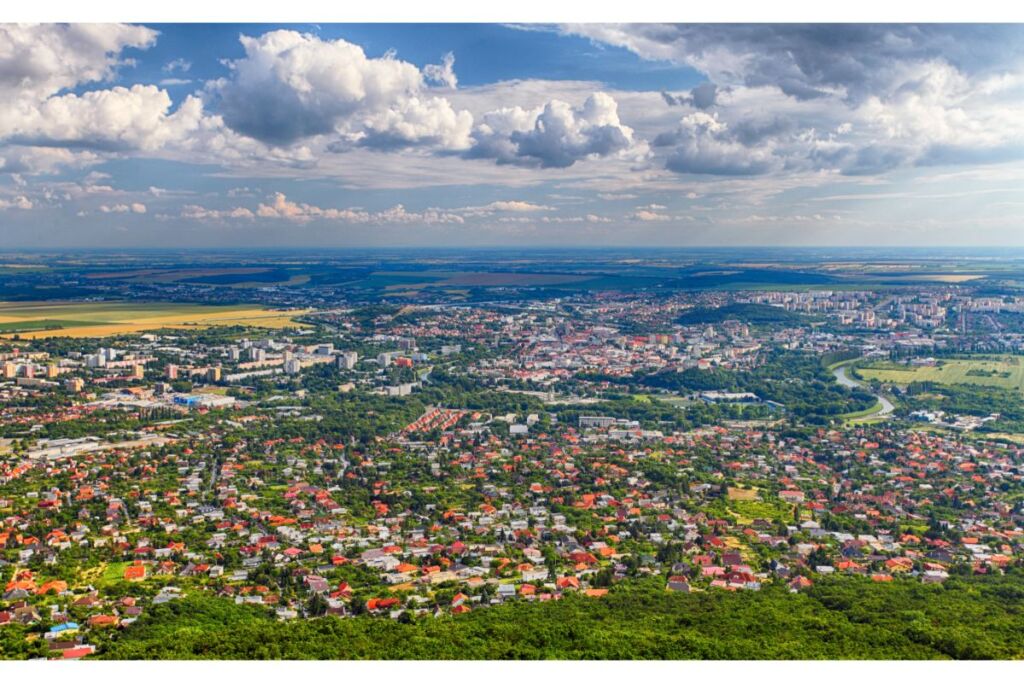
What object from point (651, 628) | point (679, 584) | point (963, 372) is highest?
point (963, 372)

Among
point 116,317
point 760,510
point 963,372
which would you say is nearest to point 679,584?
point 760,510

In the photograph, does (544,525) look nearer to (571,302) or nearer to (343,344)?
(343,344)

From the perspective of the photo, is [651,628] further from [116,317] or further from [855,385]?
[116,317]

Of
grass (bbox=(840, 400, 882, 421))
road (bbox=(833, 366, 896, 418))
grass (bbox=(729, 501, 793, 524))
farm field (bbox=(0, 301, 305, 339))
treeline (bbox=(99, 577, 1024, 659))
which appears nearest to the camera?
treeline (bbox=(99, 577, 1024, 659))

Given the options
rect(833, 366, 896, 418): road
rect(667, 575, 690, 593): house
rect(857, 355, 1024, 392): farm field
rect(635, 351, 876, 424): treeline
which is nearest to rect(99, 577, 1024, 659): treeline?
rect(667, 575, 690, 593): house

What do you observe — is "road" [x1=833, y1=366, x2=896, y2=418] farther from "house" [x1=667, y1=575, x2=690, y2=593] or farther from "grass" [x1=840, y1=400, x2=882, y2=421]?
"house" [x1=667, y1=575, x2=690, y2=593]

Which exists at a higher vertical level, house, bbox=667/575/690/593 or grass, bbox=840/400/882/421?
grass, bbox=840/400/882/421
